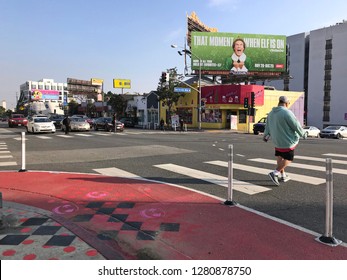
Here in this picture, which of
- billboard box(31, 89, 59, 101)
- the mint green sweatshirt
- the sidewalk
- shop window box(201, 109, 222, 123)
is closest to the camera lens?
the sidewalk

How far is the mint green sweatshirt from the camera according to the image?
21.1 feet

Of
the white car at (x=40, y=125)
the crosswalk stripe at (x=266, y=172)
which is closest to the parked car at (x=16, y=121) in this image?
the white car at (x=40, y=125)

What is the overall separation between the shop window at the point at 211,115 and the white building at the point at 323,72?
3631 cm

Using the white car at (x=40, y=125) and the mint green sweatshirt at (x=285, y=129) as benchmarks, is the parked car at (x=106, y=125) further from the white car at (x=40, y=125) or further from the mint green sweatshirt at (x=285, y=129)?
the mint green sweatshirt at (x=285, y=129)

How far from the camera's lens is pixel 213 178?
7652 millimetres

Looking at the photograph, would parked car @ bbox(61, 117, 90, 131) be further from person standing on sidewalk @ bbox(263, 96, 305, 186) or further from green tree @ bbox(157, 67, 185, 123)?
person standing on sidewalk @ bbox(263, 96, 305, 186)

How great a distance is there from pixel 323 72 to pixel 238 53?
110 feet

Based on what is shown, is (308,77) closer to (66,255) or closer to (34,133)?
(34,133)

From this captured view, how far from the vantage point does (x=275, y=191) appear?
6398mm

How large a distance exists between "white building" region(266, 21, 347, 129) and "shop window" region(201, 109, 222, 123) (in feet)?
119

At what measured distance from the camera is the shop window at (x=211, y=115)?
4031 cm

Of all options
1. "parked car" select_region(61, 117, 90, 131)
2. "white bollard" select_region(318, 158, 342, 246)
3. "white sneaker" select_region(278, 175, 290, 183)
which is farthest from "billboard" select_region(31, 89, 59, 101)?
"white bollard" select_region(318, 158, 342, 246)

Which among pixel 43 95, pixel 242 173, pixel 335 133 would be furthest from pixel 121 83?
pixel 242 173

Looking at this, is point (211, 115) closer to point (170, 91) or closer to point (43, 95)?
point (170, 91)
